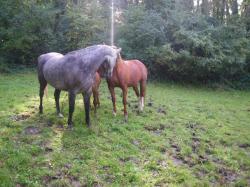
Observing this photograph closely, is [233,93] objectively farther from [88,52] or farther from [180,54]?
[88,52]

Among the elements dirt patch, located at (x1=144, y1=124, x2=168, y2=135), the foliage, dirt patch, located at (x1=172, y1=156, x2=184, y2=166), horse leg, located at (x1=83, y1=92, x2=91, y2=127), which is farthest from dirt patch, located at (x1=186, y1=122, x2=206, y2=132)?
the foliage

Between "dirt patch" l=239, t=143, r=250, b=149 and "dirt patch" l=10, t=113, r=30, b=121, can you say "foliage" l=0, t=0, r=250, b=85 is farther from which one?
"dirt patch" l=10, t=113, r=30, b=121

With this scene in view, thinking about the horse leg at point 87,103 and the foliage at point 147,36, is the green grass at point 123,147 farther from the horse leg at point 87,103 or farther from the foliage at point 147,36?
the foliage at point 147,36

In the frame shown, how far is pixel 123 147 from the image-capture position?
723 centimetres

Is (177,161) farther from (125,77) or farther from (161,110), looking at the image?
(161,110)

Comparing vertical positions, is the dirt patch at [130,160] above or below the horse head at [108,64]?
below

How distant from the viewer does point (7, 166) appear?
19.5 ft

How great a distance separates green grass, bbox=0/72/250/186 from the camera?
5.96 metres

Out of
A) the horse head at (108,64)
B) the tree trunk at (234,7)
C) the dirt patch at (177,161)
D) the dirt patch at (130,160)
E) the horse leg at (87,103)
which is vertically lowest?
the dirt patch at (177,161)

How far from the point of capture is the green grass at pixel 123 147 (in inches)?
235

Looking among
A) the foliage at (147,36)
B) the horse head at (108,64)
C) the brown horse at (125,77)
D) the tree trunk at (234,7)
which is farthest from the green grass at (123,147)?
the tree trunk at (234,7)

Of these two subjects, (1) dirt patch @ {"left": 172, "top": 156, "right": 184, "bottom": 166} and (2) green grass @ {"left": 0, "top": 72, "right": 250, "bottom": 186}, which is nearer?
(2) green grass @ {"left": 0, "top": 72, "right": 250, "bottom": 186}

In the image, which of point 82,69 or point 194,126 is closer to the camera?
point 82,69

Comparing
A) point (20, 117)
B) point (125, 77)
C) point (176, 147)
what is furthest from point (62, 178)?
point (125, 77)
